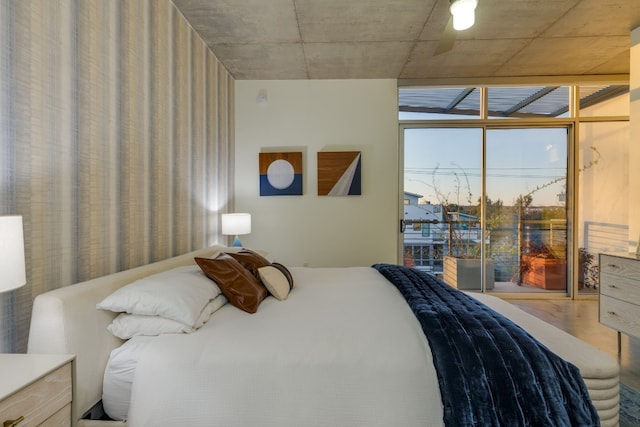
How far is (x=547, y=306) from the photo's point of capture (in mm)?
3748

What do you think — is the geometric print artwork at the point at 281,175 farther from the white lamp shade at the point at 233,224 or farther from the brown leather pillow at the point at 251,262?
the brown leather pillow at the point at 251,262

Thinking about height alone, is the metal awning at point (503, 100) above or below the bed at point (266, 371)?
above

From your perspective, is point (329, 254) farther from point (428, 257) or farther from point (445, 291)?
point (445, 291)

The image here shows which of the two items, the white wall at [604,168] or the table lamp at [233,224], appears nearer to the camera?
the table lamp at [233,224]

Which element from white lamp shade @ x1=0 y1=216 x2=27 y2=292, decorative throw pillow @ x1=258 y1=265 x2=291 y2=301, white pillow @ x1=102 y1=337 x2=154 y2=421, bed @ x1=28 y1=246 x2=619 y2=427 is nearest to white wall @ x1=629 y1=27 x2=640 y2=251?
bed @ x1=28 y1=246 x2=619 y2=427

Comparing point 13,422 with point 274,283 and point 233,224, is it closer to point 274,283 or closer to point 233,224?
point 274,283

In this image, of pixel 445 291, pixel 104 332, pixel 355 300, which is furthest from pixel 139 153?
pixel 445 291

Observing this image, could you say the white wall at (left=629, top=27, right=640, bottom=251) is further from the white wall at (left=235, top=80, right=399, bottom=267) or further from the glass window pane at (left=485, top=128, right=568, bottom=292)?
the white wall at (left=235, top=80, right=399, bottom=267)

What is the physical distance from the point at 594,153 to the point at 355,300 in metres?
4.12

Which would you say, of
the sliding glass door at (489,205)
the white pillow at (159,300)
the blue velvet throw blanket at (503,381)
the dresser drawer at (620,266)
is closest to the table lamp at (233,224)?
the white pillow at (159,300)

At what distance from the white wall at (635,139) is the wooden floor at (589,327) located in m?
0.92

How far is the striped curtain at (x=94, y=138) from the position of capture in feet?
4.11

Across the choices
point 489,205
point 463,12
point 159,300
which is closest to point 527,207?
point 489,205

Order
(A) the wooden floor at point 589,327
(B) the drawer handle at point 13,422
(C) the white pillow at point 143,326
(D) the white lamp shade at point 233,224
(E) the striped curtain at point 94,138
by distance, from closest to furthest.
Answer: (B) the drawer handle at point 13,422 < (E) the striped curtain at point 94,138 < (C) the white pillow at point 143,326 < (A) the wooden floor at point 589,327 < (D) the white lamp shade at point 233,224
